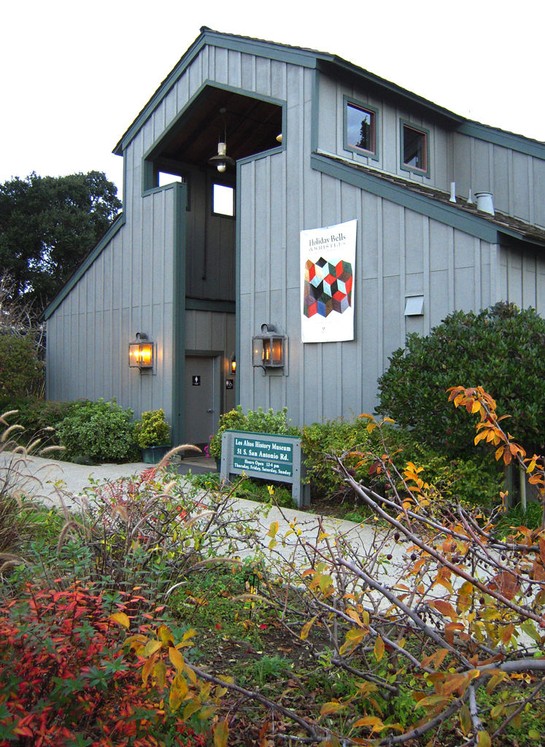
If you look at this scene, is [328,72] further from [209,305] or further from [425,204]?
[209,305]

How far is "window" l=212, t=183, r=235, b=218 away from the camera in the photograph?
57.6 ft

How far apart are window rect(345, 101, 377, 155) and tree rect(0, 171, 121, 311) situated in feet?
77.8

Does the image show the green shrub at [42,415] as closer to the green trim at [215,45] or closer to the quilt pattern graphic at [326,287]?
the green trim at [215,45]

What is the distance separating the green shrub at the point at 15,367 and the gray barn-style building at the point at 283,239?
87cm

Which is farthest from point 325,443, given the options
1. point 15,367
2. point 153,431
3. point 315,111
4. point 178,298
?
point 15,367

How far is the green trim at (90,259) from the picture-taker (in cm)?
1653

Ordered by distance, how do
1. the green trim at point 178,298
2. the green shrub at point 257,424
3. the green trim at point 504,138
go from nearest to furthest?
the green shrub at point 257,424
the green trim at point 504,138
the green trim at point 178,298

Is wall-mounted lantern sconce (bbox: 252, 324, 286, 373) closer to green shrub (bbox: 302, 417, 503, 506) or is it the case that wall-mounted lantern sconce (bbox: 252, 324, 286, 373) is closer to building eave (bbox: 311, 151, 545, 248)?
green shrub (bbox: 302, 417, 503, 506)

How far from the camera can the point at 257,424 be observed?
37.3 feet

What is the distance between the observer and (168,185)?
596 inches

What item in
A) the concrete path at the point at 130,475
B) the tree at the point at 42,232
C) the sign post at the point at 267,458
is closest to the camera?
the concrete path at the point at 130,475

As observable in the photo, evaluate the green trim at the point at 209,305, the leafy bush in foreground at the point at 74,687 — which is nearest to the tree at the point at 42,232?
the green trim at the point at 209,305

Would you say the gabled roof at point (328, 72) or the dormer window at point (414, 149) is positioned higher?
the gabled roof at point (328, 72)

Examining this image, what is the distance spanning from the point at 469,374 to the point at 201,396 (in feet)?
29.7
